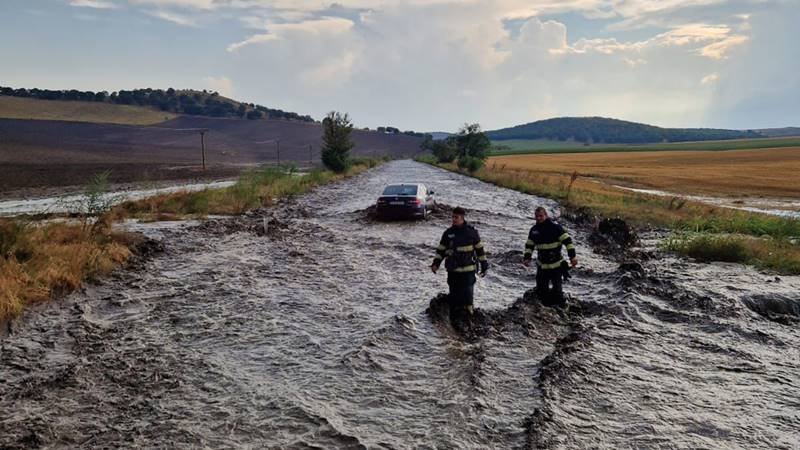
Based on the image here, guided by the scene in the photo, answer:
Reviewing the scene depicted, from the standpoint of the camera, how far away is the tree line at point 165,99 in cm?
12925

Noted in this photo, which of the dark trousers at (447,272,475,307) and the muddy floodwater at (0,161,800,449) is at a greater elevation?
the dark trousers at (447,272,475,307)

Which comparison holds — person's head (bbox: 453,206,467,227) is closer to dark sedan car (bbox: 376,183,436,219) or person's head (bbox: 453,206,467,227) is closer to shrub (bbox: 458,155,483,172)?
dark sedan car (bbox: 376,183,436,219)

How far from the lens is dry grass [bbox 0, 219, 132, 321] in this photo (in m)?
9.45

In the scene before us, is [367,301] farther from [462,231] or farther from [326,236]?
[326,236]

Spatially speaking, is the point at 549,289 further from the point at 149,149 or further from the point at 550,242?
the point at 149,149

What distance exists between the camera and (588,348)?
8305mm

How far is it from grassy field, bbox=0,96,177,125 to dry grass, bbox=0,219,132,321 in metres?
94.8

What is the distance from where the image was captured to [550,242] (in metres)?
9.58

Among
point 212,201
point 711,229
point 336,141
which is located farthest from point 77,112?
point 711,229

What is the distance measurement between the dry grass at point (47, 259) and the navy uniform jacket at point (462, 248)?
680 centimetres

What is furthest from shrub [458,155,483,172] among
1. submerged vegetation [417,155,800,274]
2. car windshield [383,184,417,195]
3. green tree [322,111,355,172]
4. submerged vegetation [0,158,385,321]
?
submerged vegetation [0,158,385,321]

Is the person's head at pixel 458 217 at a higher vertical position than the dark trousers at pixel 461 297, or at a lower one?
higher

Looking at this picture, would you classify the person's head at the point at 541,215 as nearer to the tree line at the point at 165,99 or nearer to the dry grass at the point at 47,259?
the dry grass at the point at 47,259

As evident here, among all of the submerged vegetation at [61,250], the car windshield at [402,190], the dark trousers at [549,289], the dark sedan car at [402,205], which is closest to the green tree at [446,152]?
the car windshield at [402,190]
